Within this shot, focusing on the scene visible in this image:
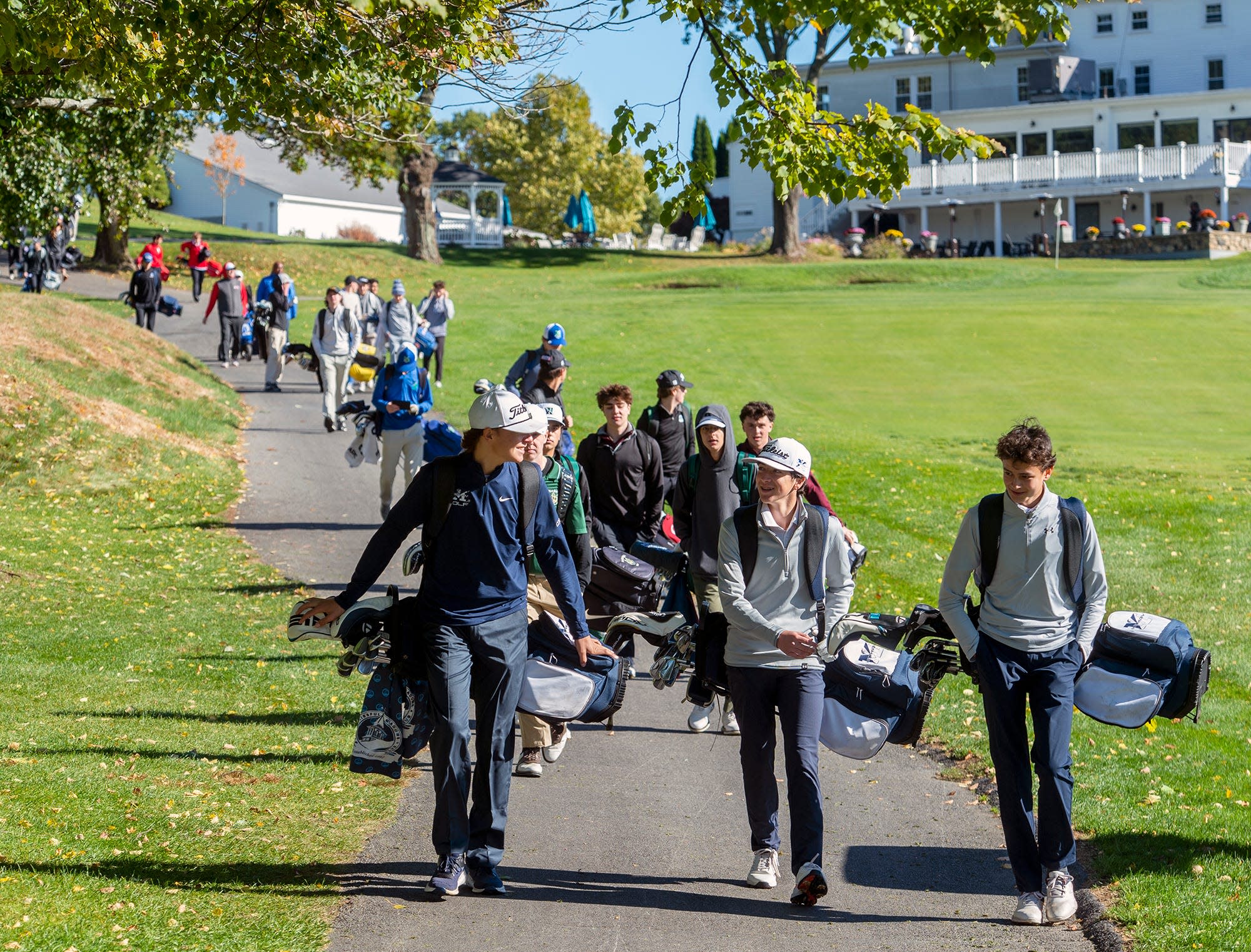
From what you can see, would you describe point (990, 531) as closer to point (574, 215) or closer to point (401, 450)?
point (401, 450)

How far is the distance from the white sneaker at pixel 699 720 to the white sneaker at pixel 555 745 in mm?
1097

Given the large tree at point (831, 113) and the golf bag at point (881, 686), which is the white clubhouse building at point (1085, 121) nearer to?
the large tree at point (831, 113)

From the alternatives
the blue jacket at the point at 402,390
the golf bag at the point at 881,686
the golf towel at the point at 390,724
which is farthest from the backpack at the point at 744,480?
the blue jacket at the point at 402,390

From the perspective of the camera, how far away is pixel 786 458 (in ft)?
20.3

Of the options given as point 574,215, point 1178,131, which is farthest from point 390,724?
point 1178,131

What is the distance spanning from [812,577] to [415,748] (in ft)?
6.42

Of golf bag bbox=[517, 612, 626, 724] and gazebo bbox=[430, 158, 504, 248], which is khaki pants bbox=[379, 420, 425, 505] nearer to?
golf bag bbox=[517, 612, 626, 724]

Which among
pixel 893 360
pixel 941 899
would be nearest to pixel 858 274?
pixel 893 360

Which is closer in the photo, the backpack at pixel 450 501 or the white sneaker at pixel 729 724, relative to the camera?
the backpack at pixel 450 501

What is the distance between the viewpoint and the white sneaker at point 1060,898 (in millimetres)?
5809

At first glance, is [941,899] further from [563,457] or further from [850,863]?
[563,457]

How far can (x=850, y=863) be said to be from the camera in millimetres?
6578

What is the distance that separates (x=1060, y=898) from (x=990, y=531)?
1.61 meters

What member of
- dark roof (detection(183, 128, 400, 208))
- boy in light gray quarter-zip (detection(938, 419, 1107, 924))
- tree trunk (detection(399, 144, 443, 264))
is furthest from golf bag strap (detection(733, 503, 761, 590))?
dark roof (detection(183, 128, 400, 208))
